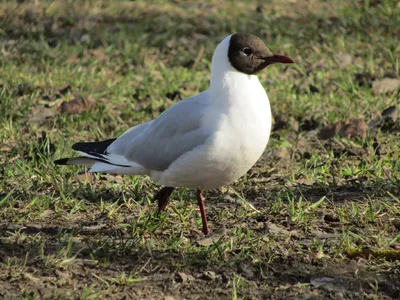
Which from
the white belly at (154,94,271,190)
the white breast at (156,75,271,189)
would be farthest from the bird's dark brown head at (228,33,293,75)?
the white belly at (154,94,271,190)

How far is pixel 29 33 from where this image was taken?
8.09 m

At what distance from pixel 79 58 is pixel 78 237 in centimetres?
373

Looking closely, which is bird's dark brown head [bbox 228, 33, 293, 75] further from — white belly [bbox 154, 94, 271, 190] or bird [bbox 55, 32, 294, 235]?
white belly [bbox 154, 94, 271, 190]

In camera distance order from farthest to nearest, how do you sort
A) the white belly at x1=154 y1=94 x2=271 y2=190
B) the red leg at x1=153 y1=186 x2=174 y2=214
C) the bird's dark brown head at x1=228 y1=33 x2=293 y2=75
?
the red leg at x1=153 y1=186 x2=174 y2=214 < the bird's dark brown head at x1=228 y1=33 x2=293 y2=75 < the white belly at x1=154 y1=94 x2=271 y2=190

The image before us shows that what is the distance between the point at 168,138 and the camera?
4.33 metres

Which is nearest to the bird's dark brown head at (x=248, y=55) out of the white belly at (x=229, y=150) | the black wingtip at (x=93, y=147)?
the white belly at (x=229, y=150)

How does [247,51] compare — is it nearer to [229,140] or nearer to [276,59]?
[276,59]

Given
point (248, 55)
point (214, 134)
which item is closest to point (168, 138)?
point (214, 134)

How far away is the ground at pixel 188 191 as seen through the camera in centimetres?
372

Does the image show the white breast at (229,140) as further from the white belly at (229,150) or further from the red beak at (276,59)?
the red beak at (276,59)

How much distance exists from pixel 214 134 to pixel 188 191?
1.11m

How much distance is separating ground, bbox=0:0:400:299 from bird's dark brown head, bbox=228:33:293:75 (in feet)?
2.74

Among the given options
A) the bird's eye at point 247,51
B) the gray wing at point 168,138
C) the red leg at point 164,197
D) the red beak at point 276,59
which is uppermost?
the bird's eye at point 247,51

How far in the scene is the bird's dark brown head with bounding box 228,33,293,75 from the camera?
424 cm
